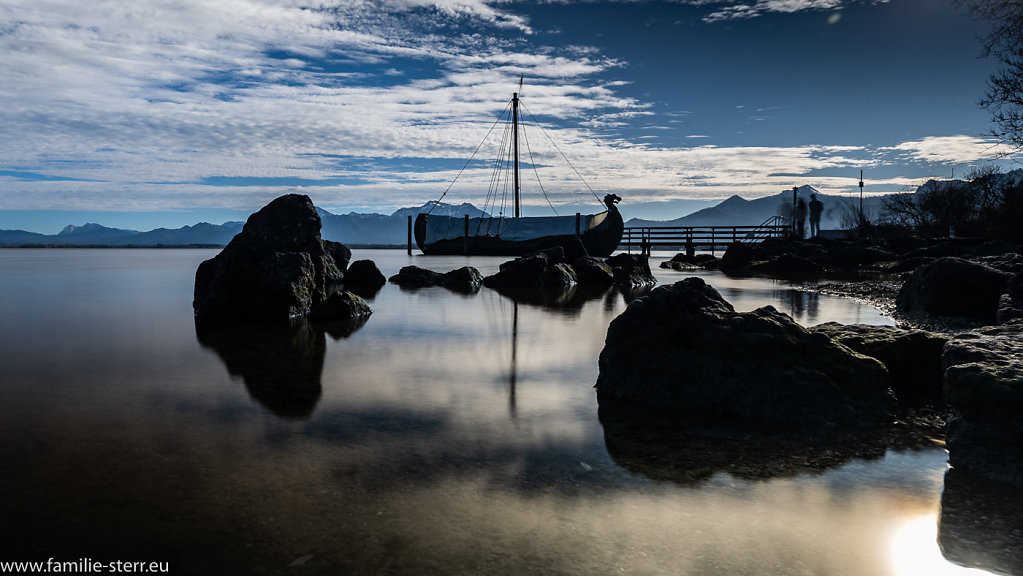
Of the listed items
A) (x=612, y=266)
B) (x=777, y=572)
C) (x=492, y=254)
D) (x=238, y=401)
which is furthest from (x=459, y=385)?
(x=492, y=254)

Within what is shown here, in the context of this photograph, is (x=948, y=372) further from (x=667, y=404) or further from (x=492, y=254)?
(x=492, y=254)

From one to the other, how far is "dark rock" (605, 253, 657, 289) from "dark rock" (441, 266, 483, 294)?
18.7 ft

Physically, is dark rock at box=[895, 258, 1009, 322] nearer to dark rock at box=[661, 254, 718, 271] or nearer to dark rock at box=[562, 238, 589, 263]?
dark rock at box=[562, 238, 589, 263]

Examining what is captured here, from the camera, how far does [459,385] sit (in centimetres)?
717

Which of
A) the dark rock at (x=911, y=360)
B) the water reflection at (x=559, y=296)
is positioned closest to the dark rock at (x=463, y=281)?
the water reflection at (x=559, y=296)

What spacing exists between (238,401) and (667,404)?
170 inches

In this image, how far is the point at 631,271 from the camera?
993 inches

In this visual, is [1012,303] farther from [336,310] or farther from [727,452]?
[336,310]

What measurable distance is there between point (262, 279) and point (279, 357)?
4.58m

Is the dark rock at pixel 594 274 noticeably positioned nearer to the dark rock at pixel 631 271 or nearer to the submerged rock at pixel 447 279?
the dark rock at pixel 631 271

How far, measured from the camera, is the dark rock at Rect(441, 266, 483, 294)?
22.0 meters

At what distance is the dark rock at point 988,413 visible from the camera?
419 cm

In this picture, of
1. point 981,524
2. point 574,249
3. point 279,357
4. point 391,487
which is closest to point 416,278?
point 574,249

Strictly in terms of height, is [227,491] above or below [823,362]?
below
